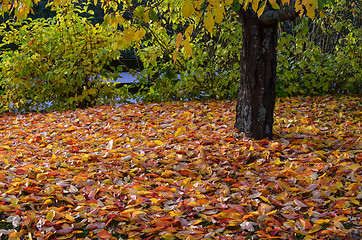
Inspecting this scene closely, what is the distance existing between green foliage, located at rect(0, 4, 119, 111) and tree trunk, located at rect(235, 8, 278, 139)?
7.64 feet

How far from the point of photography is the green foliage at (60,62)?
546 cm

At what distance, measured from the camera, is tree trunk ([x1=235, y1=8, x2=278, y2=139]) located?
3516 millimetres

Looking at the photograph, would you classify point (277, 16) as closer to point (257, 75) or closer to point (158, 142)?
point (257, 75)

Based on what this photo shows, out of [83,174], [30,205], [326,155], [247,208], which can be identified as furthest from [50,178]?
[326,155]

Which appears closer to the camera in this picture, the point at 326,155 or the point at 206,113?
the point at 326,155

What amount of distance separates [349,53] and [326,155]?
9.82 feet

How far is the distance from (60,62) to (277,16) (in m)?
3.57

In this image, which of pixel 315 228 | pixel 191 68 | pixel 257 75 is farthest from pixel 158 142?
pixel 191 68

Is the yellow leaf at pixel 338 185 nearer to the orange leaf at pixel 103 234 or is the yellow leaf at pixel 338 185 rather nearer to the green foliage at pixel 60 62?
the orange leaf at pixel 103 234

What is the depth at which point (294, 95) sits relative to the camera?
5.89 meters

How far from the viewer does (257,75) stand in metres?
3.55

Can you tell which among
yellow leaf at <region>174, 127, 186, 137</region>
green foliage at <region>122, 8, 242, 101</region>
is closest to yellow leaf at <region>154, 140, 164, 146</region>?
yellow leaf at <region>174, 127, 186, 137</region>

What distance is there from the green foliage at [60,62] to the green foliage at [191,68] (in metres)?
0.57

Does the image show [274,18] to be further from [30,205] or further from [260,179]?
[30,205]
